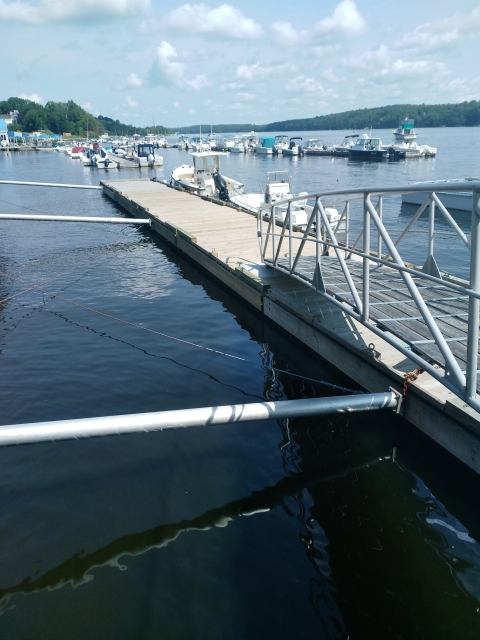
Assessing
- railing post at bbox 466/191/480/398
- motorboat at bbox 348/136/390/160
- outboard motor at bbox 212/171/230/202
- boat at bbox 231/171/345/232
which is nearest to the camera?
railing post at bbox 466/191/480/398

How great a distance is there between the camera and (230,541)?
528 centimetres

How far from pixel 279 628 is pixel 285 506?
62.9 inches

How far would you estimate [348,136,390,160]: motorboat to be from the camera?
70.6 metres

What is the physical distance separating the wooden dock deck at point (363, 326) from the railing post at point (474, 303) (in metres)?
0.64

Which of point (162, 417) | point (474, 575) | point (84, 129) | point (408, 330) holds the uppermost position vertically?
point (84, 129)

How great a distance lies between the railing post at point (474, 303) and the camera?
4031 mm

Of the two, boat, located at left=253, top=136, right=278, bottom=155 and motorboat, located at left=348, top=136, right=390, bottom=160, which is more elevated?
boat, located at left=253, top=136, right=278, bottom=155

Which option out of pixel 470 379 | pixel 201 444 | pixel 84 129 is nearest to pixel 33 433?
pixel 201 444

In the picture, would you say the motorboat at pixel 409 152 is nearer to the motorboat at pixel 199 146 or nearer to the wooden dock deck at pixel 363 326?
the motorboat at pixel 199 146

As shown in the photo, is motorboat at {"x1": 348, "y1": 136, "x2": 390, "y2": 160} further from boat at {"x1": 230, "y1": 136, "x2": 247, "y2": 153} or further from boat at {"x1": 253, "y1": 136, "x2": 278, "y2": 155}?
boat at {"x1": 230, "y1": 136, "x2": 247, "y2": 153}

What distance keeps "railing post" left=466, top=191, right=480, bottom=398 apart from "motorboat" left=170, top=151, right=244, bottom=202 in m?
22.1

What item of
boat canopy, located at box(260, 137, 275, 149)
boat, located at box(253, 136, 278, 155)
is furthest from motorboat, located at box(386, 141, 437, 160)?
boat canopy, located at box(260, 137, 275, 149)

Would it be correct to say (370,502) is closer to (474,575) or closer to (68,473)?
(474,575)

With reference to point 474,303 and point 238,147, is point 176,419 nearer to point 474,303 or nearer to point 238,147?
point 474,303
